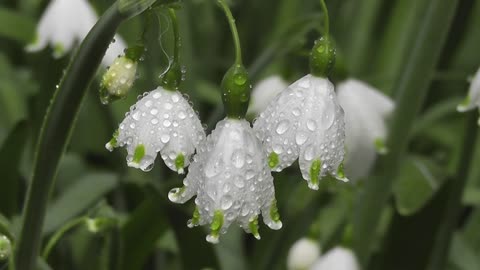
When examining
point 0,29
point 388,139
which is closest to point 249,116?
point 388,139

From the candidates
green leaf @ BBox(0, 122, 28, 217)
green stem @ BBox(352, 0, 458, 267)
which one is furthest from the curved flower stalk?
green leaf @ BBox(0, 122, 28, 217)

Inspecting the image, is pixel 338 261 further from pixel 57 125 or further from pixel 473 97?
pixel 57 125

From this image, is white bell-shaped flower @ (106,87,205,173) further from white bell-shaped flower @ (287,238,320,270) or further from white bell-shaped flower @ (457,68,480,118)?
white bell-shaped flower @ (287,238,320,270)

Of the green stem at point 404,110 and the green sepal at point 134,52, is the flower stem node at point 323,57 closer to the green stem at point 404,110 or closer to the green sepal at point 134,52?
the green sepal at point 134,52

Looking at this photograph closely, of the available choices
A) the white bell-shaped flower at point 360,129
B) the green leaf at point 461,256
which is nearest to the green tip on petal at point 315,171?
the white bell-shaped flower at point 360,129

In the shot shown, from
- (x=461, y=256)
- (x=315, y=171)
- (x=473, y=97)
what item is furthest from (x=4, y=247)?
(x=461, y=256)

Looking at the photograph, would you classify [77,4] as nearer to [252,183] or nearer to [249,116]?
[249,116]
